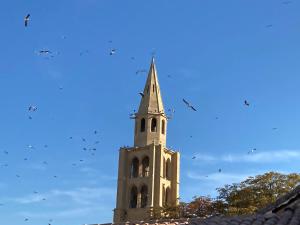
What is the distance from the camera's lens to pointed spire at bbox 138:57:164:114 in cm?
7381

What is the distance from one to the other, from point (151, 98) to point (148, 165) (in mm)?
8567

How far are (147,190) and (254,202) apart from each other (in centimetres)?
2634

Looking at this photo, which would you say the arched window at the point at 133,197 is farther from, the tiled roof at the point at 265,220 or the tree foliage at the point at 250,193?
the tiled roof at the point at 265,220

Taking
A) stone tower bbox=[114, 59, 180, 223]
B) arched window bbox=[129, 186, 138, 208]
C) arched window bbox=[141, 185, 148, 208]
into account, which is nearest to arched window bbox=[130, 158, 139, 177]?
stone tower bbox=[114, 59, 180, 223]

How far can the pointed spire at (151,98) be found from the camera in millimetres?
73812

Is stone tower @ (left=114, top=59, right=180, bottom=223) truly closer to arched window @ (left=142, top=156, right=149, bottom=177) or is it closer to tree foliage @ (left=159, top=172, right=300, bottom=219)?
arched window @ (left=142, top=156, right=149, bottom=177)

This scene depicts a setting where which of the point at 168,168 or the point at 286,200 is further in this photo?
the point at 168,168

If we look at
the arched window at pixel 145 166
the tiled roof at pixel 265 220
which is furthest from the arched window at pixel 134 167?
the tiled roof at pixel 265 220

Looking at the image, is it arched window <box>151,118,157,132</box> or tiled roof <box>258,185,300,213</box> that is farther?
arched window <box>151,118,157,132</box>

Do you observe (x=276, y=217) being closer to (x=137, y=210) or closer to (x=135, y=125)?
(x=137, y=210)

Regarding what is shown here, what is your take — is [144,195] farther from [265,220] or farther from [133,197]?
[265,220]

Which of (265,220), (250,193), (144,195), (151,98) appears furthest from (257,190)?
(265,220)

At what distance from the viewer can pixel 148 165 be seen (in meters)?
70.8

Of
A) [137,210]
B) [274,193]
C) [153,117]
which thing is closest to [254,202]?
[274,193]
